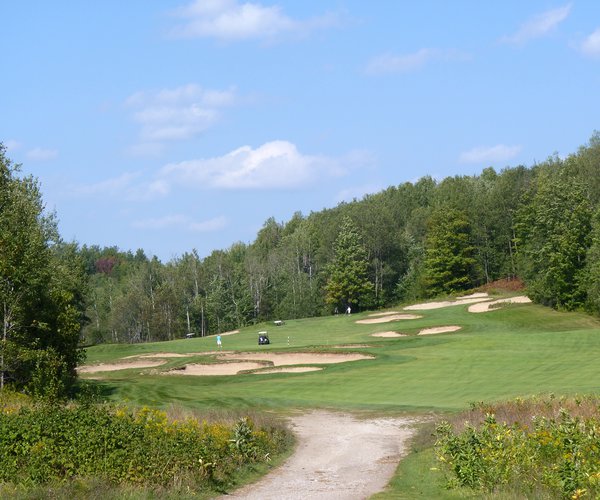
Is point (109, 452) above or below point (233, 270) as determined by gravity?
below

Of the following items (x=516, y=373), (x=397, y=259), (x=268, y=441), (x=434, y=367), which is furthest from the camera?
(x=397, y=259)

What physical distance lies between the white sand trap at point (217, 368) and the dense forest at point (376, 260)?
9086mm

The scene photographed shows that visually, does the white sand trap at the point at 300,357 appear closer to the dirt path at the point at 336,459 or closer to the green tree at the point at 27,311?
the green tree at the point at 27,311

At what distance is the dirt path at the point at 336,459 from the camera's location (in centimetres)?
1385

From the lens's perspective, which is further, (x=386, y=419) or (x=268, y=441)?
(x=386, y=419)

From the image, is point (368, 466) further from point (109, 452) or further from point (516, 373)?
point (516, 373)

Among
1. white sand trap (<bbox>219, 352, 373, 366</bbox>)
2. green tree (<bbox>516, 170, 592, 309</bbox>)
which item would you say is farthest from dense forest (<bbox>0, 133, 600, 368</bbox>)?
white sand trap (<bbox>219, 352, 373, 366</bbox>)

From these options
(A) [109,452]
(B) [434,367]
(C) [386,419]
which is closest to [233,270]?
(B) [434,367]

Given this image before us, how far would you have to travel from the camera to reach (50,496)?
1165 centimetres

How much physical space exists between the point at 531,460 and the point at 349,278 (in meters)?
90.6

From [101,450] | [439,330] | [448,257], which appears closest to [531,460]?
[101,450]

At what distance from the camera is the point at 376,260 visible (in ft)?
367

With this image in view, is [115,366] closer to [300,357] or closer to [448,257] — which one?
[300,357]

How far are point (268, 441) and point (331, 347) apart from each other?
95.5 ft
